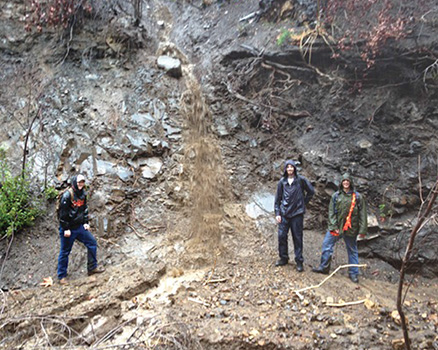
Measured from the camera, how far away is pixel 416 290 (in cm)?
464

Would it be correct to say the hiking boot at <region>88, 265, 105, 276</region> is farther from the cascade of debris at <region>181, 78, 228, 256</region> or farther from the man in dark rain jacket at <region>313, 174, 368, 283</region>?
the man in dark rain jacket at <region>313, 174, 368, 283</region>

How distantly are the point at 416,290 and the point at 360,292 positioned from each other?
44.4 inches

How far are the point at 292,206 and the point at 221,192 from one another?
251cm

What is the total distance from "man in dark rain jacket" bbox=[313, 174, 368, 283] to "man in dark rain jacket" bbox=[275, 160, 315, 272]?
0.39 meters

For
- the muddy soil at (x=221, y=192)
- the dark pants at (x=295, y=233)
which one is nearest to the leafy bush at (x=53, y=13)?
the muddy soil at (x=221, y=192)

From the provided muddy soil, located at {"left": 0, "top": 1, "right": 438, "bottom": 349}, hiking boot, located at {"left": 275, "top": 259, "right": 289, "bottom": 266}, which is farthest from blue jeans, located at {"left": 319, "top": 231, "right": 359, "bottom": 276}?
hiking boot, located at {"left": 275, "top": 259, "right": 289, "bottom": 266}

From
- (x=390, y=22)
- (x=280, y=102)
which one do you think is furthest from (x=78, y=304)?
(x=390, y=22)

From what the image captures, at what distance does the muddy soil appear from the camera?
3635 millimetres

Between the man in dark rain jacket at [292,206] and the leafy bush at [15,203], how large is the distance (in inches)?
172

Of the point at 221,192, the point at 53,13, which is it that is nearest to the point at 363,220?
the point at 221,192

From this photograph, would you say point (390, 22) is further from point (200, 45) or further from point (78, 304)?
point (78, 304)

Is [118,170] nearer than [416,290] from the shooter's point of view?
No

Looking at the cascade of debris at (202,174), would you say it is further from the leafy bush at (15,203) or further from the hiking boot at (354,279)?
the leafy bush at (15,203)

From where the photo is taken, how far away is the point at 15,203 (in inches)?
205
